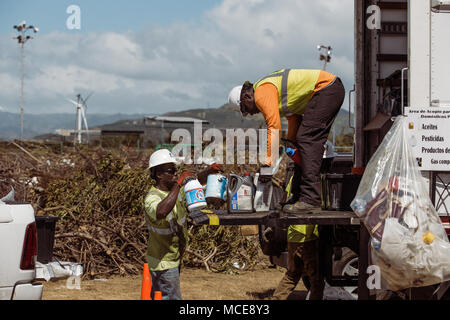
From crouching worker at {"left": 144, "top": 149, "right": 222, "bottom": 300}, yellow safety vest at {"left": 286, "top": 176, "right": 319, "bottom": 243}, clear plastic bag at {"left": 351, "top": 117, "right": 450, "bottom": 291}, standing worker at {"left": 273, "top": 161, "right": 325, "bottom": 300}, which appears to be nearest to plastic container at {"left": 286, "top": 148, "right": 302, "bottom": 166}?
standing worker at {"left": 273, "top": 161, "right": 325, "bottom": 300}

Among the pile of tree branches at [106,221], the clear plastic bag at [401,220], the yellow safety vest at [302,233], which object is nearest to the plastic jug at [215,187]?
the yellow safety vest at [302,233]

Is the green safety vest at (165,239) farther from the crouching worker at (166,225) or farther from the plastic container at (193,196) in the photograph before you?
the plastic container at (193,196)

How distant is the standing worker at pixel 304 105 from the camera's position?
225 inches

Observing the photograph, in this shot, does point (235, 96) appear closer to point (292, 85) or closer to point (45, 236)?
point (292, 85)

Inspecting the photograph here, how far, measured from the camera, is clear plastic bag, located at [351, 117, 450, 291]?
15.1 ft

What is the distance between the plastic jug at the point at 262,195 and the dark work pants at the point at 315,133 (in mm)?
310

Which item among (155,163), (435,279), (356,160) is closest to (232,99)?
(155,163)

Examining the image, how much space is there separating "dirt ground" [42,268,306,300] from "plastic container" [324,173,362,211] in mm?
2269

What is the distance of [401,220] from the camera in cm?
468

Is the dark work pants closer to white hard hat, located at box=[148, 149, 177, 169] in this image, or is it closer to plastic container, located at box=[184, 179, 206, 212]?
plastic container, located at box=[184, 179, 206, 212]

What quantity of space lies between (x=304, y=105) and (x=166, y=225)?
1.96 meters

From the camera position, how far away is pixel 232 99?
241 inches
